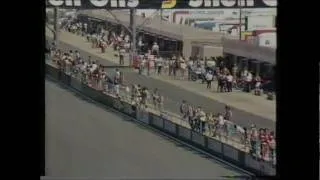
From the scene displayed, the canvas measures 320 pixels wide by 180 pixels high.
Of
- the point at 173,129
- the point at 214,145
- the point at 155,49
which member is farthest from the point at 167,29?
the point at 214,145

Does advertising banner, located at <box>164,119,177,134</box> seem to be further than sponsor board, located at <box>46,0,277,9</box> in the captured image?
Yes

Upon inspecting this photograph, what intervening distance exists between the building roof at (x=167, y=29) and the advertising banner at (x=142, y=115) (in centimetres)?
50

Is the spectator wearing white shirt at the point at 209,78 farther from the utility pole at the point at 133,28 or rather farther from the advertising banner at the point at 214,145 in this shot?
the utility pole at the point at 133,28

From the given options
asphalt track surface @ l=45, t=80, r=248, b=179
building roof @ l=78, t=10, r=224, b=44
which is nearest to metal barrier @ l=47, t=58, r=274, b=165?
asphalt track surface @ l=45, t=80, r=248, b=179

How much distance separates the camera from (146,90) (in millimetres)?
5602

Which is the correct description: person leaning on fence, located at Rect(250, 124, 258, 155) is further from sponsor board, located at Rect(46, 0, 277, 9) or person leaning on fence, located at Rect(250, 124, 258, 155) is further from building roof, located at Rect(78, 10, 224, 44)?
sponsor board, located at Rect(46, 0, 277, 9)

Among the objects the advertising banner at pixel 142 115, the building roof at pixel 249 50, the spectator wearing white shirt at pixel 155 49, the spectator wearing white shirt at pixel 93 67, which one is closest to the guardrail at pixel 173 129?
the advertising banner at pixel 142 115

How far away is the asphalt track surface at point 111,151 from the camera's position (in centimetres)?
A: 561

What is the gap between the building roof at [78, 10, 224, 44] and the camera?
555cm

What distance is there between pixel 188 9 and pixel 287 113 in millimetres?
901

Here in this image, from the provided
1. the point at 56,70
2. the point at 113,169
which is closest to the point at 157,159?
the point at 113,169

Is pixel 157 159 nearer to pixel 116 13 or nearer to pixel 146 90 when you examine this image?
pixel 146 90

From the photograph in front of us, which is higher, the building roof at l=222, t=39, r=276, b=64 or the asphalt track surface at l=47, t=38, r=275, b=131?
the building roof at l=222, t=39, r=276, b=64

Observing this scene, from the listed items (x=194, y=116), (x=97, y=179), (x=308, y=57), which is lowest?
(x=97, y=179)
